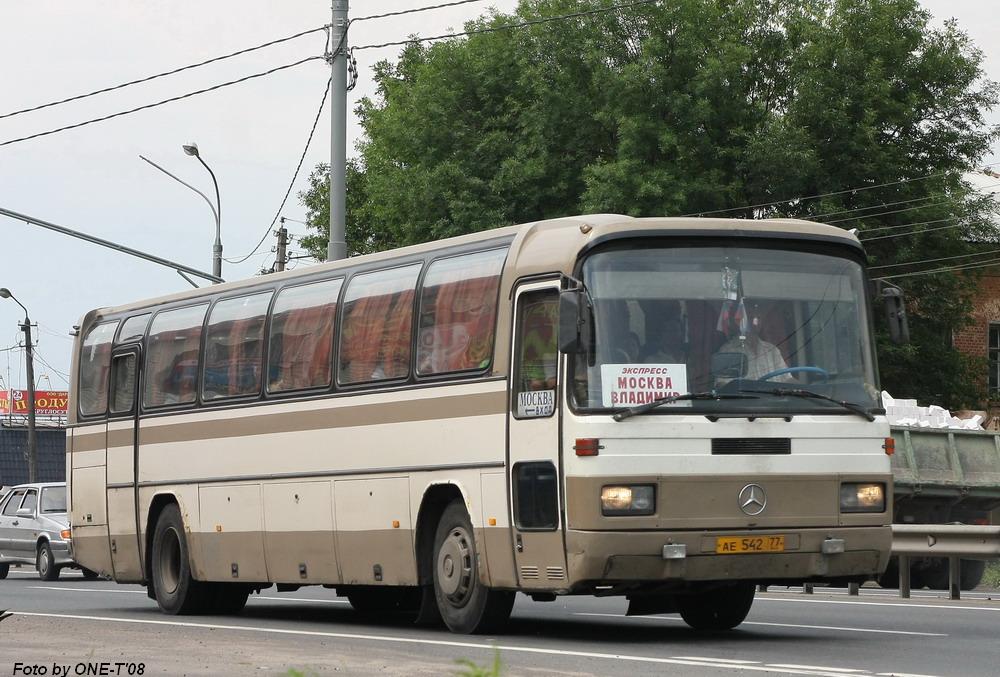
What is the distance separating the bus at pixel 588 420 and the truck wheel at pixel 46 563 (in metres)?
14.5

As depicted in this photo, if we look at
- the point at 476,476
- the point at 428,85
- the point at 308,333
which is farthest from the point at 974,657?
the point at 428,85

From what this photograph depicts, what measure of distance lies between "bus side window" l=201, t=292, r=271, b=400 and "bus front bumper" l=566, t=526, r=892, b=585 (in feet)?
17.7

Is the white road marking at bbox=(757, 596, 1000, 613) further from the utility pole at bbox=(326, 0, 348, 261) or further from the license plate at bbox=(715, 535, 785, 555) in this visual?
the utility pole at bbox=(326, 0, 348, 261)

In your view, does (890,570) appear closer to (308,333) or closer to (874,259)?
(308,333)

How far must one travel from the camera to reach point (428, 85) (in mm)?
45594

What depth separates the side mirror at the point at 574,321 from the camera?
12.6 meters

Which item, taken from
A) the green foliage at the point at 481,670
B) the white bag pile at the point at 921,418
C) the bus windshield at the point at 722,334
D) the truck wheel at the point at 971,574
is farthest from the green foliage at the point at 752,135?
the green foliage at the point at 481,670

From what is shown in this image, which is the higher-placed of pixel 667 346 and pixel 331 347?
pixel 331 347

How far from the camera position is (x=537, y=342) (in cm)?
1348

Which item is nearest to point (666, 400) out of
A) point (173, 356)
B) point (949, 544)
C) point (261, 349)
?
point (261, 349)

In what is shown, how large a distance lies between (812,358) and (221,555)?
678 cm

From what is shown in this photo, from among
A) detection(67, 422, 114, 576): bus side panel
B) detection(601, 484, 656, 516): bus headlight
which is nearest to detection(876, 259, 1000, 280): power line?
detection(67, 422, 114, 576): bus side panel

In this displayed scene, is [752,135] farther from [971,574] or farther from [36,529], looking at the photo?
[971,574]

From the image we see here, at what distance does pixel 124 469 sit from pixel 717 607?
7268mm
